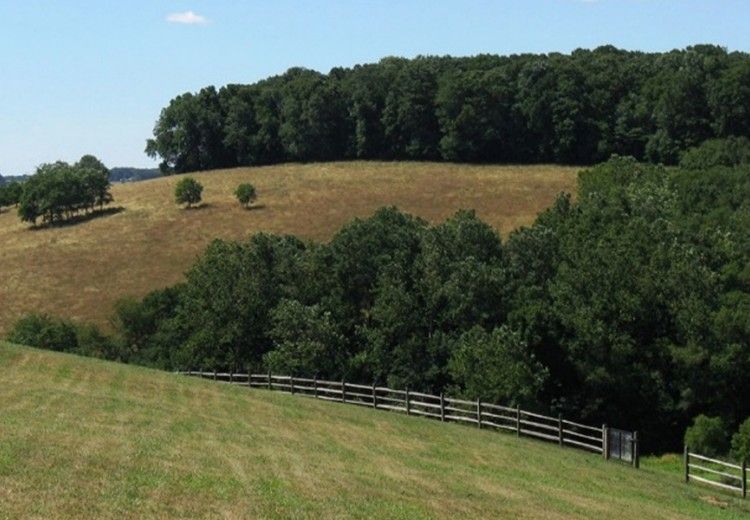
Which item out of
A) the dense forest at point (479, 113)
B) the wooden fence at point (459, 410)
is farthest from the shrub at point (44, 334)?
the dense forest at point (479, 113)

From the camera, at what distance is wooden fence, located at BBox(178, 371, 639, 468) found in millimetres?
37781

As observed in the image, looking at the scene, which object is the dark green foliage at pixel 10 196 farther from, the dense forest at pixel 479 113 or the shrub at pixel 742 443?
the shrub at pixel 742 443

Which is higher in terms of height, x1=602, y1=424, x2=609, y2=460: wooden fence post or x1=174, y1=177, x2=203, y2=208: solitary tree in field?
x1=174, y1=177, x2=203, y2=208: solitary tree in field

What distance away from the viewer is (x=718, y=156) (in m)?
96.6

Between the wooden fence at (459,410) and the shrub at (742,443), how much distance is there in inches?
239

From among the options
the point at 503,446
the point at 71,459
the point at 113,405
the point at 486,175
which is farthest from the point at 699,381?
the point at 486,175

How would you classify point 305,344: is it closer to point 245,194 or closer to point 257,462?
point 257,462

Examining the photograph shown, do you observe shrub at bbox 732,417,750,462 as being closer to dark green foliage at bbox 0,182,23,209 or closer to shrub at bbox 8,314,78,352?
shrub at bbox 8,314,78,352

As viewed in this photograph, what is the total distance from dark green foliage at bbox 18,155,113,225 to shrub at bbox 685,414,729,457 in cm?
7954

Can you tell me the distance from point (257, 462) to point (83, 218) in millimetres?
96628

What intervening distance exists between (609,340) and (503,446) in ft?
70.8

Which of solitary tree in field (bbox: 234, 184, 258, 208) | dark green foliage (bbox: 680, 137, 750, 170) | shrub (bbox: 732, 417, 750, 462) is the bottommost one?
shrub (bbox: 732, 417, 750, 462)

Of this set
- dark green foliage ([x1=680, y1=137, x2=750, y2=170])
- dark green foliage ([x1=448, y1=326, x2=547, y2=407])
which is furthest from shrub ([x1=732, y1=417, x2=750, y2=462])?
dark green foliage ([x1=680, y1=137, x2=750, y2=170])

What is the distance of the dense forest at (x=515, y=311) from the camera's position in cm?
5384
